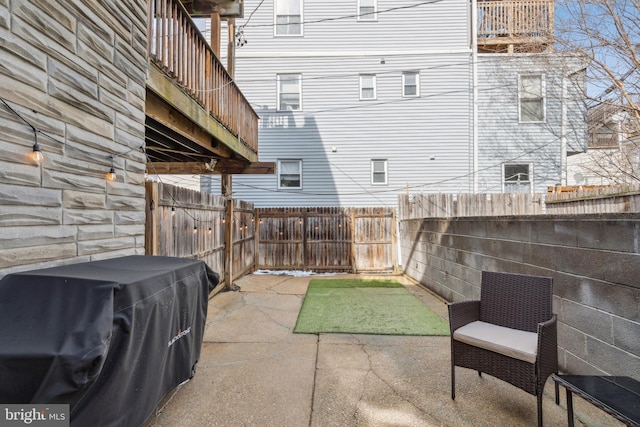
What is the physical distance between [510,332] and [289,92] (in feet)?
30.1

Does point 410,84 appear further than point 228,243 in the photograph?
Yes

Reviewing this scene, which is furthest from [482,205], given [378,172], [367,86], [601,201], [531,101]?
[367,86]

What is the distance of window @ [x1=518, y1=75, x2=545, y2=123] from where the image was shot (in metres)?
9.45

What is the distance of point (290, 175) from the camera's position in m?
9.80

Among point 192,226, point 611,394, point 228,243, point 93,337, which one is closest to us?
point 93,337

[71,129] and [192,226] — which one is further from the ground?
[71,129]

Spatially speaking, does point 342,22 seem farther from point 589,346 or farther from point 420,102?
point 589,346

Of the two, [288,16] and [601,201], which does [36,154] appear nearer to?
[601,201]

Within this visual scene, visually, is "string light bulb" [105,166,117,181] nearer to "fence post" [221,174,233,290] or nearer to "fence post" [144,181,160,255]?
"fence post" [144,181,160,255]

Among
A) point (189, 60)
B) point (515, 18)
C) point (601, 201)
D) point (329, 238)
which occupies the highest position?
point (515, 18)

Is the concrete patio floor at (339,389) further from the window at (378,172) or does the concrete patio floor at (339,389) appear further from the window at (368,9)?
the window at (368,9)

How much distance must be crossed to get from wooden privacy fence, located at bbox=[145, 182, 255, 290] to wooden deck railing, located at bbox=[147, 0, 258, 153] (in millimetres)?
1339

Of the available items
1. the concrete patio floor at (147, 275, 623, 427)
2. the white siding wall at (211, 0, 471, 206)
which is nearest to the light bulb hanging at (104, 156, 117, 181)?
the concrete patio floor at (147, 275, 623, 427)

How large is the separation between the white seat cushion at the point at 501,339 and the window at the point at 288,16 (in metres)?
10.1
